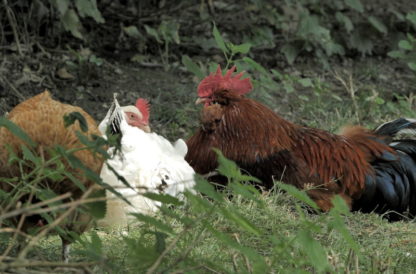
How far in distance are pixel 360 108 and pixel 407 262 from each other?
113 inches

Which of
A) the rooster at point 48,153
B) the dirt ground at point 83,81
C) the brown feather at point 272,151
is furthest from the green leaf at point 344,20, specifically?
the rooster at point 48,153

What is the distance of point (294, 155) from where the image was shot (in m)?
4.44

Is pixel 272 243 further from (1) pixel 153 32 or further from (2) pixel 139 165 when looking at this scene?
(1) pixel 153 32

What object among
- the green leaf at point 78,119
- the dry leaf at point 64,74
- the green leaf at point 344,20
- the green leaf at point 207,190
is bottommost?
the dry leaf at point 64,74

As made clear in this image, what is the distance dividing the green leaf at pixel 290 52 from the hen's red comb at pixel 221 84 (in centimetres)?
255

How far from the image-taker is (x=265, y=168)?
4359 millimetres

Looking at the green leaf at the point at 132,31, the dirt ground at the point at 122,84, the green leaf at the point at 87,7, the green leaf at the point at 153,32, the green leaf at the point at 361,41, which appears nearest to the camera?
the green leaf at the point at 87,7

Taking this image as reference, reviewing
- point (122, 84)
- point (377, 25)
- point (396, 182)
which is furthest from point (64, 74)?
point (377, 25)

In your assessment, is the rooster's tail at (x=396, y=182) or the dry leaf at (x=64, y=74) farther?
the dry leaf at (x=64, y=74)

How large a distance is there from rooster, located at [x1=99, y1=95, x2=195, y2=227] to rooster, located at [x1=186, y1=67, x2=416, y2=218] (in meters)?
0.26

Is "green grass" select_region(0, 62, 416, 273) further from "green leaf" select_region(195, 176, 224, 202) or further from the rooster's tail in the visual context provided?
the rooster's tail

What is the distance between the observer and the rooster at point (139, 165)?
387 cm

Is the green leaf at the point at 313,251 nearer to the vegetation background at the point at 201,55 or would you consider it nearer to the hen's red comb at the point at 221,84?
the vegetation background at the point at 201,55

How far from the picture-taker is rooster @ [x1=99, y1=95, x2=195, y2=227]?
387 centimetres
